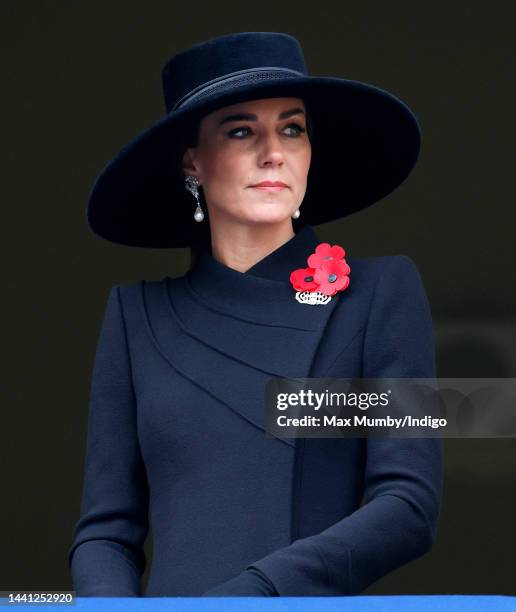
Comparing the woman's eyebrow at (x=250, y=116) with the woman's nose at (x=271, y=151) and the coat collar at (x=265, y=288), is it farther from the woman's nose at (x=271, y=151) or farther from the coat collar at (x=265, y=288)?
the coat collar at (x=265, y=288)

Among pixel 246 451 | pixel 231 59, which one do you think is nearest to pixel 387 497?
pixel 246 451

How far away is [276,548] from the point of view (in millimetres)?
2598

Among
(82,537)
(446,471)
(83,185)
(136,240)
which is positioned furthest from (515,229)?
(82,537)

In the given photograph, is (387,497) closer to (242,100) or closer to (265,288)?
(265,288)

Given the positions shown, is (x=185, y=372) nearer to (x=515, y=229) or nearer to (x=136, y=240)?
(x=136, y=240)

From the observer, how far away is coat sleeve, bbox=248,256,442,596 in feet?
8.21

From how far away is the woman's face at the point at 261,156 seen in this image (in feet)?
9.05

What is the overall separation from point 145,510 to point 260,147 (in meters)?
0.51

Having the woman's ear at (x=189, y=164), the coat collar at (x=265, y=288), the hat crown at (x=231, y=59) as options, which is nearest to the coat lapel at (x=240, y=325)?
the coat collar at (x=265, y=288)

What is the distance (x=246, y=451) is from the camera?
2648 millimetres

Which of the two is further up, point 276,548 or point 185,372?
point 185,372

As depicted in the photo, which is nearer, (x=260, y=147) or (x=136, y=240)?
(x=260, y=147)

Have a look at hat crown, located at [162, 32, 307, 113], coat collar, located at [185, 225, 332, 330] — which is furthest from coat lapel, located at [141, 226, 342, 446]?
hat crown, located at [162, 32, 307, 113]

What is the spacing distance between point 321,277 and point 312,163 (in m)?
0.25
